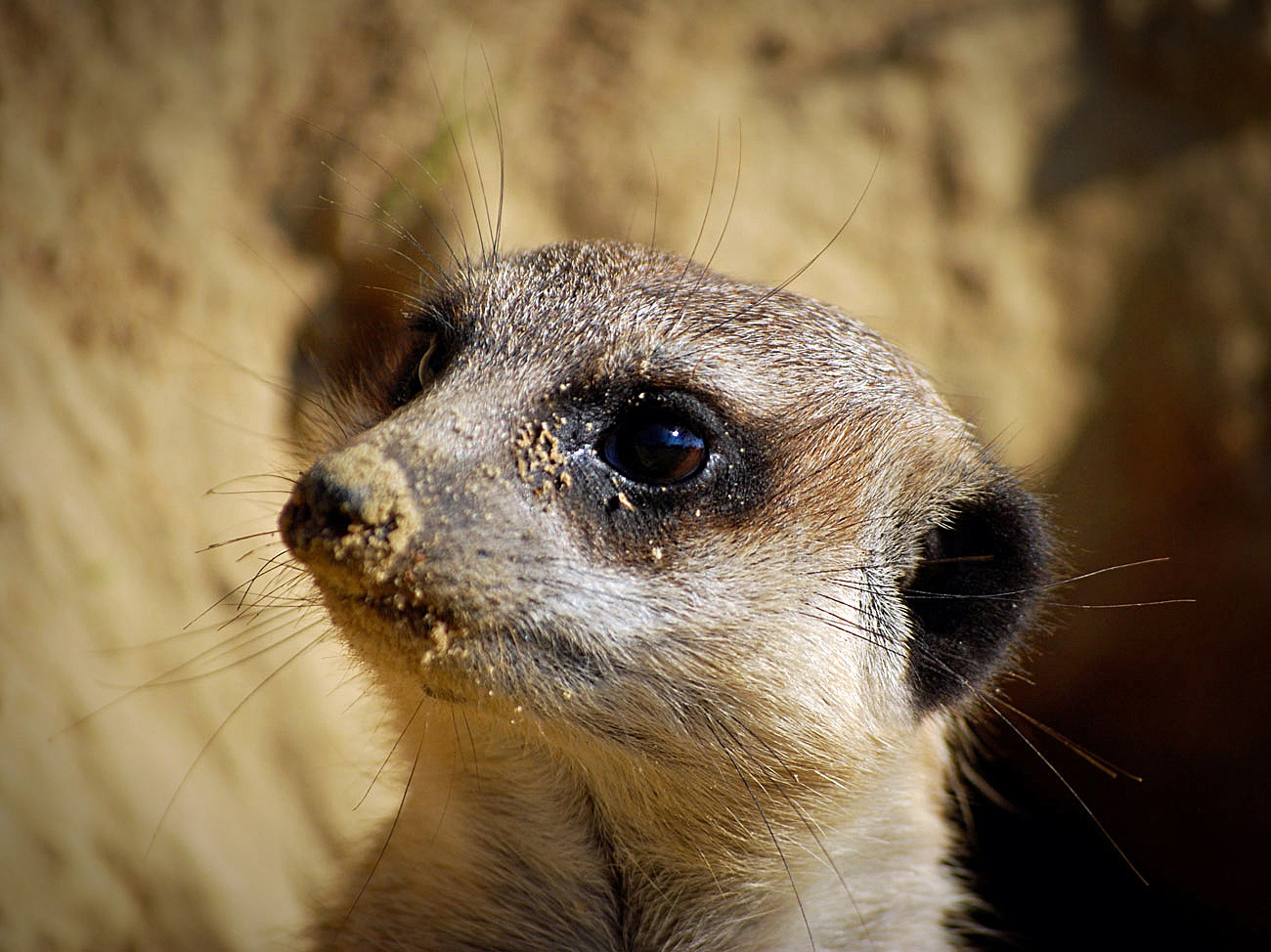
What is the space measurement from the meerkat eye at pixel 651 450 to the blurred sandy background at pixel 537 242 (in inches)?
47.6

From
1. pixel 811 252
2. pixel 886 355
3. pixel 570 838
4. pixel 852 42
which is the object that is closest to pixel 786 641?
pixel 570 838

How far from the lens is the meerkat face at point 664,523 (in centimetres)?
163

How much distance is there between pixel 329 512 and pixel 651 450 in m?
0.55

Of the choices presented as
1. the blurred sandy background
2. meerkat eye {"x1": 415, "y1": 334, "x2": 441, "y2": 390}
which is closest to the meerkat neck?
the blurred sandy background

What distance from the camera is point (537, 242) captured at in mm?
3754

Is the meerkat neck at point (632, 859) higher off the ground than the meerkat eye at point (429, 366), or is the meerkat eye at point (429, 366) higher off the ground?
the meerkat eye at point (429, 366)

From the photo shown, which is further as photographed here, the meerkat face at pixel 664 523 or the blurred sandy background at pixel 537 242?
the blurred sandy background at pixel 537 242

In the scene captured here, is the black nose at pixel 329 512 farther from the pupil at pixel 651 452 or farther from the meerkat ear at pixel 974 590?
the meerkat ear at pixel 974 590

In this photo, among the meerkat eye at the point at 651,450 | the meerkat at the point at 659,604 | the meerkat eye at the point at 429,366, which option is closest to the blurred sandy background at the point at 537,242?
the meerkat at the point at 659,604

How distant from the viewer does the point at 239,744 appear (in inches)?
129

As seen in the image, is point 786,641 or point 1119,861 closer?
point 786,641

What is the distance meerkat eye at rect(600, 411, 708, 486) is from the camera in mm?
1872

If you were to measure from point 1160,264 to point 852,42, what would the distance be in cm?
Answer: 138

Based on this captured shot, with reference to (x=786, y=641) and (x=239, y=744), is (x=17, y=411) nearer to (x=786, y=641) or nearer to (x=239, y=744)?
(x=239, y=744)
